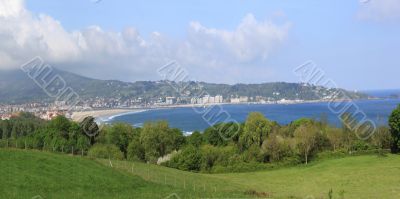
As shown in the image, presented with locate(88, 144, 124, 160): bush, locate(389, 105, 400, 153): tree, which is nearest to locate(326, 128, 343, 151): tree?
locate(389, 105, 400, 153): tree

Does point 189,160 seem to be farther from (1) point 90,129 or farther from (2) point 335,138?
(2) point 335,138

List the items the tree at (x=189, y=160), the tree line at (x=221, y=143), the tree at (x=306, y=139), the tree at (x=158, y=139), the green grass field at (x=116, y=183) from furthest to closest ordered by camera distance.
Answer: the tree at (x=158, y=139), the tree at (x=306, y=139), the tree line at (x=221, y=143), the tree at (x=189, y=160), the green grass field at (x=116, y=183)

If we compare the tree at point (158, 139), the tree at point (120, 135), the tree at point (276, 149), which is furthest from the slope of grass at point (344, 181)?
the tree at point (120, 135)

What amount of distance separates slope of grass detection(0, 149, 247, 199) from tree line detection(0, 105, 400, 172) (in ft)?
112

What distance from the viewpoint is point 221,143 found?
8938 centimetres

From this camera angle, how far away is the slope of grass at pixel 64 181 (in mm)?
26719

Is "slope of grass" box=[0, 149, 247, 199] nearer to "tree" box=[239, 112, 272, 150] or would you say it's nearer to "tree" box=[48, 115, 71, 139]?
"tree" box=[239, 112, 272, 150]

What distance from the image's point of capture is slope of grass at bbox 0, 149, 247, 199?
87.7ft

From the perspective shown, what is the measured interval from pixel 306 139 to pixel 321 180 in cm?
2825

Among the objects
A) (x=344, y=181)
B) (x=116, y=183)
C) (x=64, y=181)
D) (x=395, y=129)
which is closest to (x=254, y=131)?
(x=395, y=129)

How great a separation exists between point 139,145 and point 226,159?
62.9ft

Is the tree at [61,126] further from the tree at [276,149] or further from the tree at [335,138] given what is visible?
the tree at [335,138]

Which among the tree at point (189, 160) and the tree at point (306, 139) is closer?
the tree at point (189, 160)

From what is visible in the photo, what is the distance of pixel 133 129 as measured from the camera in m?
91.6
